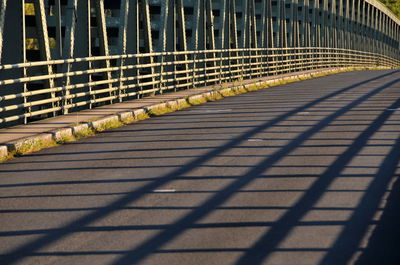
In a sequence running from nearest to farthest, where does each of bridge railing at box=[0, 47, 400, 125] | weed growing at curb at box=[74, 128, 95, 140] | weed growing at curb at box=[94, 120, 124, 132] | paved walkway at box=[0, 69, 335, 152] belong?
1. paved walkway at box=[0, 69, 335, 152]
2. weed growing at curb at box=[74, 128, 95, 140]
3. bridge railing at box=[0, 47, 400, 125]
4. weed growing at curb at box=[94, 120, 124, 132]

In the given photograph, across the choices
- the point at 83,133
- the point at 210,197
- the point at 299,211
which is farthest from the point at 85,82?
the point at 299,211

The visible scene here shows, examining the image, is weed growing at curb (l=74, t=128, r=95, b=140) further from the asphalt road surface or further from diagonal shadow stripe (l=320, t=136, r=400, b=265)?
diagonal shadow stripe (l=320, t=136, r=400, b=265)

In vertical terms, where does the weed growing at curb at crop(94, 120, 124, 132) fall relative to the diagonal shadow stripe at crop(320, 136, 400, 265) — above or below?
below

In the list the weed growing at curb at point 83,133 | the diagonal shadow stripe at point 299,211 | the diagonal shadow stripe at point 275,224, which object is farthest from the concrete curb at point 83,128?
the diagonal shadow stripe at point 299,211

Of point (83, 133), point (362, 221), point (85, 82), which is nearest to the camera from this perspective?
point (362, 221)

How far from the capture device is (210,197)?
9906mm

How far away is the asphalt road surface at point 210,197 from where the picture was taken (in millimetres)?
7555

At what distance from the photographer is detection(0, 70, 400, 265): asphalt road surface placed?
755 centimetres

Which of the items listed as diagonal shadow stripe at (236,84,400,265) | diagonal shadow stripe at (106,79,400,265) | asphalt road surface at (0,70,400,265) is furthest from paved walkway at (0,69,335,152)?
diagonal shadow stripe at (236,84,400,265)

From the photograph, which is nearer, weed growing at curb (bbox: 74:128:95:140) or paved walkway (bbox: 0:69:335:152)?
paved walkway (bbox: 0:69:335:152)

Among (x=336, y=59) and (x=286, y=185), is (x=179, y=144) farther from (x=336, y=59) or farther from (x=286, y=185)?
(x=336, y=59)

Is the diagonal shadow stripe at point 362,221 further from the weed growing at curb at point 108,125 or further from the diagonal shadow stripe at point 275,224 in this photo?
the weed growing at curb at point 108,125

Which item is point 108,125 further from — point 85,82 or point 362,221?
point 362,221

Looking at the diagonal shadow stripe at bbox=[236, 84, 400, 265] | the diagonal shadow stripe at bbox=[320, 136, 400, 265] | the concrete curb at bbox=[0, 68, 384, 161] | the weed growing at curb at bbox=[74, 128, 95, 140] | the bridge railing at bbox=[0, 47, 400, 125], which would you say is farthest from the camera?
the bridge railing at bbox=[0, 47, 400, 125]
